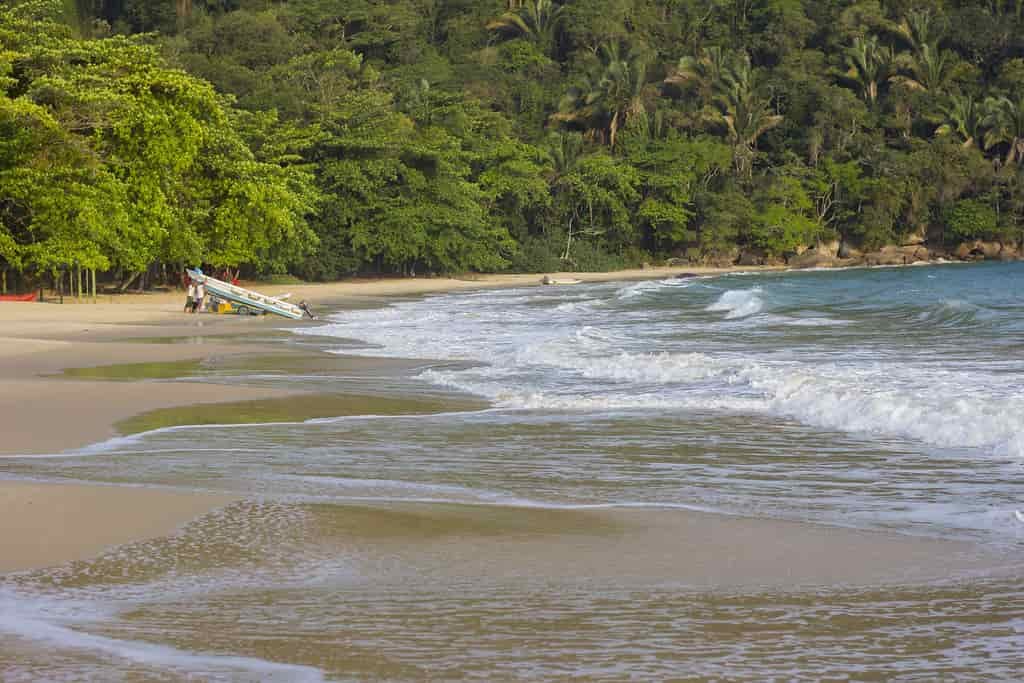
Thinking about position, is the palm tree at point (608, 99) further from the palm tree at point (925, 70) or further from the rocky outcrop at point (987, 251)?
the rocky outcrop at point (987, 251)

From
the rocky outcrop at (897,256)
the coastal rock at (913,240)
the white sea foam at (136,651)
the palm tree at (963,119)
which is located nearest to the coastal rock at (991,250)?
the rocky outcrop at (897,256)

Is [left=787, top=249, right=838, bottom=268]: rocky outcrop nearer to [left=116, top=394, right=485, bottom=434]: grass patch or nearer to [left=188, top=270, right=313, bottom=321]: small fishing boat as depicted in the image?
[left=188, top=270, right=313, bottom=321]: small fishing boat

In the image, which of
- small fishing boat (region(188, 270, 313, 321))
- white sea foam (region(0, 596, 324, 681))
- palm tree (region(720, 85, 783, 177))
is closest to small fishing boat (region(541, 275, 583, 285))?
palm tree (region(720, 85, 783, 177))

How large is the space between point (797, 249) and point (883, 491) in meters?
71.8

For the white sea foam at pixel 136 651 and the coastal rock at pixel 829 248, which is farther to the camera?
the coastal rock at pixel 829 248

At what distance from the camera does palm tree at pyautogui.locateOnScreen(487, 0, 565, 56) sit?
89875 millimetres

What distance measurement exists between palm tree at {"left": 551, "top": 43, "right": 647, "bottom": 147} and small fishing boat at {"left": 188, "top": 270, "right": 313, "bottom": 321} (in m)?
50.2

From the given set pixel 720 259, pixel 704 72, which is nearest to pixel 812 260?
pixel 720 259

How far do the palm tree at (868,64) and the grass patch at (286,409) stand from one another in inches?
2982

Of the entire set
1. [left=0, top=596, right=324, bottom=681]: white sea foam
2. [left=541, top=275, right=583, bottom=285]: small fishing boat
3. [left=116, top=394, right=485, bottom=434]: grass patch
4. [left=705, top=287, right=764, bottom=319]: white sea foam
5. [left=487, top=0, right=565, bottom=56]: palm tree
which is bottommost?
[left=541, top=275, right=583, bottom=285]: small fishing boat

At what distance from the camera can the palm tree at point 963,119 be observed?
264ft

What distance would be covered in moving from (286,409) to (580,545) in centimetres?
657

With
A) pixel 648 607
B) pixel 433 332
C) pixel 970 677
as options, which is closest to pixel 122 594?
pixel 648 607

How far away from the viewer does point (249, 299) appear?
30156 mm
